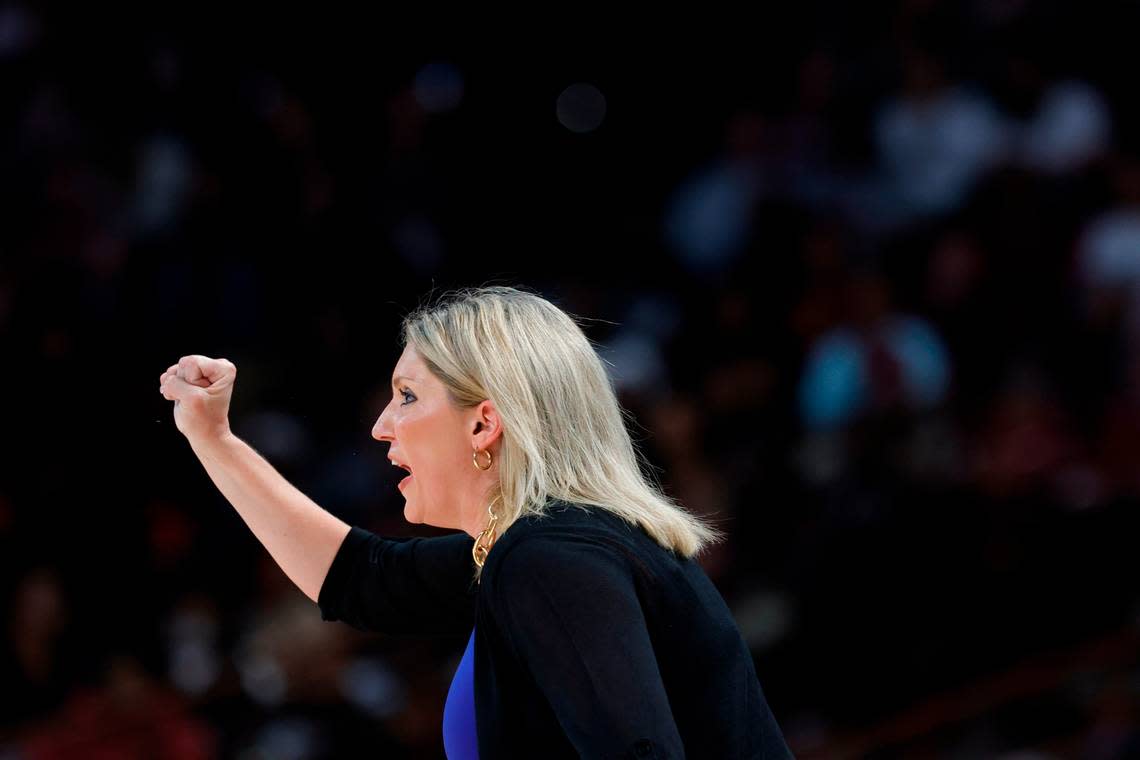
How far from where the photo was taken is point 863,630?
5.04 meters

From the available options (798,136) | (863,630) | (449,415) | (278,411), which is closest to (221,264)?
(278,411)

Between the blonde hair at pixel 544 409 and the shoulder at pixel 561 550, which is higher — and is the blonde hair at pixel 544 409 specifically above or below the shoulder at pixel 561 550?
above

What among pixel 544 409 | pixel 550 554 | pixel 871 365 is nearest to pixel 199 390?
pixel 544 409

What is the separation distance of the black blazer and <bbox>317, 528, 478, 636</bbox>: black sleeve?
452mm

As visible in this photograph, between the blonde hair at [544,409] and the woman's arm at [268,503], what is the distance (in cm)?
Result: 47

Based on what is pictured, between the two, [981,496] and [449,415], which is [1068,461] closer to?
[981,496]

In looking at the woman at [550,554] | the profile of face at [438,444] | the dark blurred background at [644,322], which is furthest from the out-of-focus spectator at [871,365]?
the profile of face at [438,444]

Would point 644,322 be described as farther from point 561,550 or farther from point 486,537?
point 561,550

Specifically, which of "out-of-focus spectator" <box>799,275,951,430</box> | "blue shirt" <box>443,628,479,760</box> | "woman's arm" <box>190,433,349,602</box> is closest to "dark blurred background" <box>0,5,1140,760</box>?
"out-of-focus spectator" <box>799,275,951,430</box>

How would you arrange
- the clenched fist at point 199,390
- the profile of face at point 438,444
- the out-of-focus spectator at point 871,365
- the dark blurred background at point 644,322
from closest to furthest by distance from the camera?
the profile of face at point 438,444 < the clenched fist at point 199,390 < the dark blurred background at point 644,322 < the out-of-focus spectator at point 871,365

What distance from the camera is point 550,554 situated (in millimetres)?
1852

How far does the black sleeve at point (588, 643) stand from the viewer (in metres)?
1.76

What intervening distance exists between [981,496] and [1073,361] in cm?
65

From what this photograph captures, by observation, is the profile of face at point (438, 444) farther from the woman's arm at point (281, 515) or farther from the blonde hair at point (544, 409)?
the woman's arm at point (281, 515)
